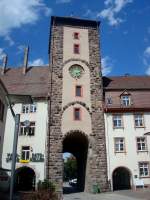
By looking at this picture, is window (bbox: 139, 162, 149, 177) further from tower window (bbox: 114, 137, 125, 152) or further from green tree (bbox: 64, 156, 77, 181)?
green tree (bbox: 64, 156, 77, 181)

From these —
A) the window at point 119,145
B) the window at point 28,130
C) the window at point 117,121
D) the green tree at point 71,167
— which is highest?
the window at point 117,121

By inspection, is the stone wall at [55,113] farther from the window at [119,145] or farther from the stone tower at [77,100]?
the window at [119,145]

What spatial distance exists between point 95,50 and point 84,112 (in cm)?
942


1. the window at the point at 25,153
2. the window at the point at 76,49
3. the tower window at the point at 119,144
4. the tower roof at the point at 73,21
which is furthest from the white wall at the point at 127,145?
the tower roof at the point at 73,21

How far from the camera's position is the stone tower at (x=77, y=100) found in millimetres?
28312

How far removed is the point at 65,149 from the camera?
131 ft

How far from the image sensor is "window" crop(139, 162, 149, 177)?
1116 inches

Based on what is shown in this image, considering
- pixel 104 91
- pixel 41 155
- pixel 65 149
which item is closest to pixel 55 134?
pixel 41 155

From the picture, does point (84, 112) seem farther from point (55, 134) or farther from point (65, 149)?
point (65, 149)

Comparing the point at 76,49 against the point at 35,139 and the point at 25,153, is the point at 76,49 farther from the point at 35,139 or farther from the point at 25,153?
the point at 25,153

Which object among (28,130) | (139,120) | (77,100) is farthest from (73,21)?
(28,130)

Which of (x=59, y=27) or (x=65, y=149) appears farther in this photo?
(x=65, y=149)

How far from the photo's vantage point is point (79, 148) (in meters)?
36.5

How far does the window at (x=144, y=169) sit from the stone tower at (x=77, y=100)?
13.3 ft
